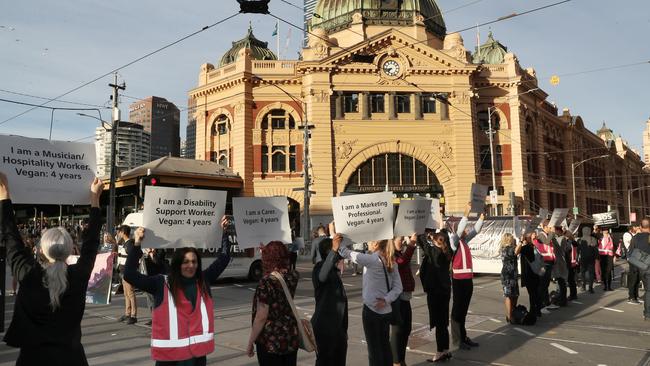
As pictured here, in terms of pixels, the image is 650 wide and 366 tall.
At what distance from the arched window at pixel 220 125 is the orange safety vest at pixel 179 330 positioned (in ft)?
121

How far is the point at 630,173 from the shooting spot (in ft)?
267

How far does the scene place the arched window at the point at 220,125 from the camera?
4050 centimetres

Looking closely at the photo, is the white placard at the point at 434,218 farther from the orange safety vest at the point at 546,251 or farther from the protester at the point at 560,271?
the protester at the point at 560,271

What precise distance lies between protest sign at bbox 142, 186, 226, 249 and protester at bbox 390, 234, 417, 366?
2.46m

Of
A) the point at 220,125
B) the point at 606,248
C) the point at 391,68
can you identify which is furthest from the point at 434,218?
the point at 220,125

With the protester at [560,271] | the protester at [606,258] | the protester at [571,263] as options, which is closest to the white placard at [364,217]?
the protester at [560,271]

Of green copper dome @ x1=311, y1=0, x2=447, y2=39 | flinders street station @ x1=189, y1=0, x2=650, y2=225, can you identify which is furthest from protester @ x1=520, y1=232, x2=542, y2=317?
green copper dome @ x1=311, y1=0, x2=447, y2=39

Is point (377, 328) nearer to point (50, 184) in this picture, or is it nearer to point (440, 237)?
point (440, 237)

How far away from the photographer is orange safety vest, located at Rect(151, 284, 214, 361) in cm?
414

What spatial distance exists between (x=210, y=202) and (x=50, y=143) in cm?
196

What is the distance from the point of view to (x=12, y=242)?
3582 millimetres

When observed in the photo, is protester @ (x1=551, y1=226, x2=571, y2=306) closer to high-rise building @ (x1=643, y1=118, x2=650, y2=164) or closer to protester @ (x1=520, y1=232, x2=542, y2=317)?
protester @ (x1=520, y1=232, x2=542, y2=317)

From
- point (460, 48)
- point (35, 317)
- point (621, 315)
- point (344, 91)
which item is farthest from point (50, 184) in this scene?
point (460, 48)

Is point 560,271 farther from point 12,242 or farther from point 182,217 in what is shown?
point 12,242
